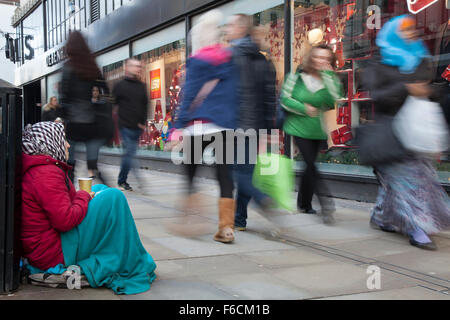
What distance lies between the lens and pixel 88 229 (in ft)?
10.2

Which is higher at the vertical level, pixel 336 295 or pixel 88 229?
pixel 88 229

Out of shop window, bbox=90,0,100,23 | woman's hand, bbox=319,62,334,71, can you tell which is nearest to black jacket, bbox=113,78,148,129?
woman's hand, bbox=319,62,334,71

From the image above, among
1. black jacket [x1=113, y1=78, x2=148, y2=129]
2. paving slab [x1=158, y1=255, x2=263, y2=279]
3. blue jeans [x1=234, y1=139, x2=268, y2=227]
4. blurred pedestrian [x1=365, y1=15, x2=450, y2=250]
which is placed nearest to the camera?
paving slab [x1=158, y1=255, x2=263, y2=279]

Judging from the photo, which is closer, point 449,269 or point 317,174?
point 449,269

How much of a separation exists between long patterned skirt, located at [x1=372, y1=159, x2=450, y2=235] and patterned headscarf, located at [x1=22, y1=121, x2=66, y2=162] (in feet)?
8.52

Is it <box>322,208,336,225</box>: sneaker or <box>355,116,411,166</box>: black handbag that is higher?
<box>355,116,411,166</box>: black handbag

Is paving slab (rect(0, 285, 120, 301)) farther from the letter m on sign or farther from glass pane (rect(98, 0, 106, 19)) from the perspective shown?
glass pane (rect(98, 0, 106, 19))

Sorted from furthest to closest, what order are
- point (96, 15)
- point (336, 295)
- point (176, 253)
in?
point (96, 15), point (176, 253), point (336, 295)

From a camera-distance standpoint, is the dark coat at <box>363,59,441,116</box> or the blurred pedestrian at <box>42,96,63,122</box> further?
the blurred pedestrian at <box>42,96,63,122</box>

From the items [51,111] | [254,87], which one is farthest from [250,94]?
[51,111]

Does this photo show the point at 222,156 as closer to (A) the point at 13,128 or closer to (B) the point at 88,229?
(B) the point at 88,229

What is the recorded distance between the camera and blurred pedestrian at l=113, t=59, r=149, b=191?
7387mm
